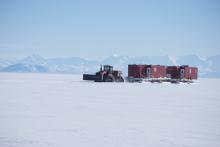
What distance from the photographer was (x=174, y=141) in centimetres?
1023

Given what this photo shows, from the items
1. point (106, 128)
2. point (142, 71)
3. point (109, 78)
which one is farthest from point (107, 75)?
point (106, 128)

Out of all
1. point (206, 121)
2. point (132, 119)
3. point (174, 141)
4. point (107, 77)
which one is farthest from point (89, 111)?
point (107, 77)

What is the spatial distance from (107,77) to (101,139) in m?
40.9

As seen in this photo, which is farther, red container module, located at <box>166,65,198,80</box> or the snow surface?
red container module, located at <box>166,65,198,80</box>

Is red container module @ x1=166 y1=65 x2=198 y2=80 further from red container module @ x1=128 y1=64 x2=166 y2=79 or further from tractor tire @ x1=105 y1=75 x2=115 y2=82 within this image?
tractor tire @ x1=105 y1=75 x2=115 y2=82

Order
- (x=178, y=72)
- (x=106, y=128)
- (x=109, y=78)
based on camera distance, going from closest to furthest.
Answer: (x=106, y=128)
(x=109, y=78)
(x=178, y=72)

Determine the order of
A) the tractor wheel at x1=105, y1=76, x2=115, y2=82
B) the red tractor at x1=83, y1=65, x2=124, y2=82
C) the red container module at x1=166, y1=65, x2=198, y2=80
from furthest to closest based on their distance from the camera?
1. the red container module at x1=166, y1=65, x2=198, y2=80
2. the tractor wheel at x1=105, y1=76, x2=115, y2=82
3. the red tractor at x1=83, y1=65, x2=124, y2=82

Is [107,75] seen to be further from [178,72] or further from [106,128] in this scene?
[106,128]

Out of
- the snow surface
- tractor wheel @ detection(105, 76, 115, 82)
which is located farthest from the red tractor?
the snow surface

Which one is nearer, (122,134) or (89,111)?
(122,134)

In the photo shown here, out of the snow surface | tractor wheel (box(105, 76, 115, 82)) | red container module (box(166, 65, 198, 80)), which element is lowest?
the snow surface

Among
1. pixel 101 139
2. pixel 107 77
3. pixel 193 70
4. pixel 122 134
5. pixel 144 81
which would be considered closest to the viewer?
pixel 101 139

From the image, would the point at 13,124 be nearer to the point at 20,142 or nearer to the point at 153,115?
the point at 20,142

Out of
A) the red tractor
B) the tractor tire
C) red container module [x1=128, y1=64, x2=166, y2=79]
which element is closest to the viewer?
the red tractor
